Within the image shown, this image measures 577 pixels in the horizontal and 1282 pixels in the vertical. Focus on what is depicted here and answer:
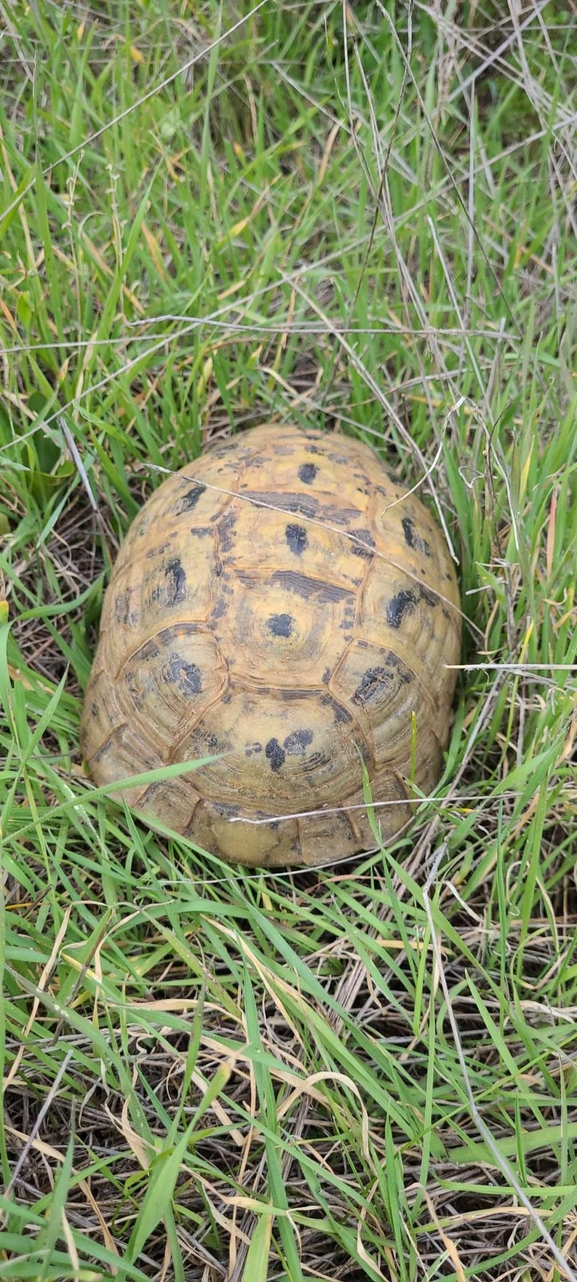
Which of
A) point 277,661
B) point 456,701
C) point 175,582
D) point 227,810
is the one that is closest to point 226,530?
point 175,582

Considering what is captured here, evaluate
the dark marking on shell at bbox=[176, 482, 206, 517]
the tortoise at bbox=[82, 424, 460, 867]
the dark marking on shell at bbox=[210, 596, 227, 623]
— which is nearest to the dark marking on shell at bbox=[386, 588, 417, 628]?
the tortoise at bbox=[82, 424, 460, 867]

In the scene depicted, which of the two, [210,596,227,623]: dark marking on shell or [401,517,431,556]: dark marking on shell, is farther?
[401,517,431,556]: dark marking on shell

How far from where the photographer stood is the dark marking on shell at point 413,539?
1.81 meters

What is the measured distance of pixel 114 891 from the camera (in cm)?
167

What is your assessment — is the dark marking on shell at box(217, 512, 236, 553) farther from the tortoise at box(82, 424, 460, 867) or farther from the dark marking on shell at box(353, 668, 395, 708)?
the dark marking on shell at box(353, 668, 395, 708)

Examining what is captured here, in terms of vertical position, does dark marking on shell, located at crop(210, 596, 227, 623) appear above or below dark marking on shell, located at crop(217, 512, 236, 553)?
below

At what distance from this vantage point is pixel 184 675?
5.44 ft

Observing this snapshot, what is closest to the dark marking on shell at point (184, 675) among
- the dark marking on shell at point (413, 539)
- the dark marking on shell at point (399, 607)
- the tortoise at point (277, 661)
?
the tortoise at point (277, 661)

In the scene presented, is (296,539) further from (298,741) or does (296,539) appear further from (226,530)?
(298,741)

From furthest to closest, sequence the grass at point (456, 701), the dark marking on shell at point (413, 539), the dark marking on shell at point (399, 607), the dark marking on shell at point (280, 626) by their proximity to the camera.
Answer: the dark marking on shell at point (413, 539)
the dark marking on shell at point (399, 607)
the dark marking on shell at point (280, 626)
the grass at point (456, 701)

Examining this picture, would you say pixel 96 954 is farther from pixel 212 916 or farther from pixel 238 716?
pixel 238 716

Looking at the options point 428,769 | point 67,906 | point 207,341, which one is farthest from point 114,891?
point 207,341

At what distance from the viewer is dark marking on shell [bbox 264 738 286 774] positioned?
5.32 feet

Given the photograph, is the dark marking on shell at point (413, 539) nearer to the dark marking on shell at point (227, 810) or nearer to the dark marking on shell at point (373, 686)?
the dark marking on shell at point (373, 686)
